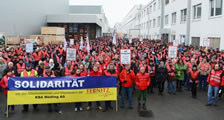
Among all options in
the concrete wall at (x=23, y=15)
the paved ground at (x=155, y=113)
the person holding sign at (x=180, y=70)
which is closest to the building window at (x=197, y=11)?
the person holding sign at (x=180, y=70)

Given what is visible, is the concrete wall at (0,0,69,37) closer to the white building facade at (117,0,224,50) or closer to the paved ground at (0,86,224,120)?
the paved ground at (0,86,224,120)

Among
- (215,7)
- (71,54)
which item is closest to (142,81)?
(71,54)

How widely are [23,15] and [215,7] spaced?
77.1 feet

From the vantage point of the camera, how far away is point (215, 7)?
17.5 m

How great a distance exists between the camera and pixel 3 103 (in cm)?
789

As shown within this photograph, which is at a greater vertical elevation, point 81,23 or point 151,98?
point 81,23

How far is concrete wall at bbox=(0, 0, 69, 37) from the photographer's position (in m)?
21.9

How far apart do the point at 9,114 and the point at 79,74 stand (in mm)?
2802

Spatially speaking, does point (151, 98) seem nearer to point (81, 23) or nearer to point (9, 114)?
point (9, 114)

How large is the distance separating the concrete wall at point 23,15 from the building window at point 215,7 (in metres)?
21.7

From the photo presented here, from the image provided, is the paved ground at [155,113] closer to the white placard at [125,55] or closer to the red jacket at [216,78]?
the red jacket at [216,78]

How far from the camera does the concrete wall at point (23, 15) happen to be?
21.9 m

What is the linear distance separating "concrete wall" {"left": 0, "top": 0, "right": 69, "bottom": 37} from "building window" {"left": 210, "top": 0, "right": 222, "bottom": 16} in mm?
21698

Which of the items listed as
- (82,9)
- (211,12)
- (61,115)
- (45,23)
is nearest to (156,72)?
(61,115)
